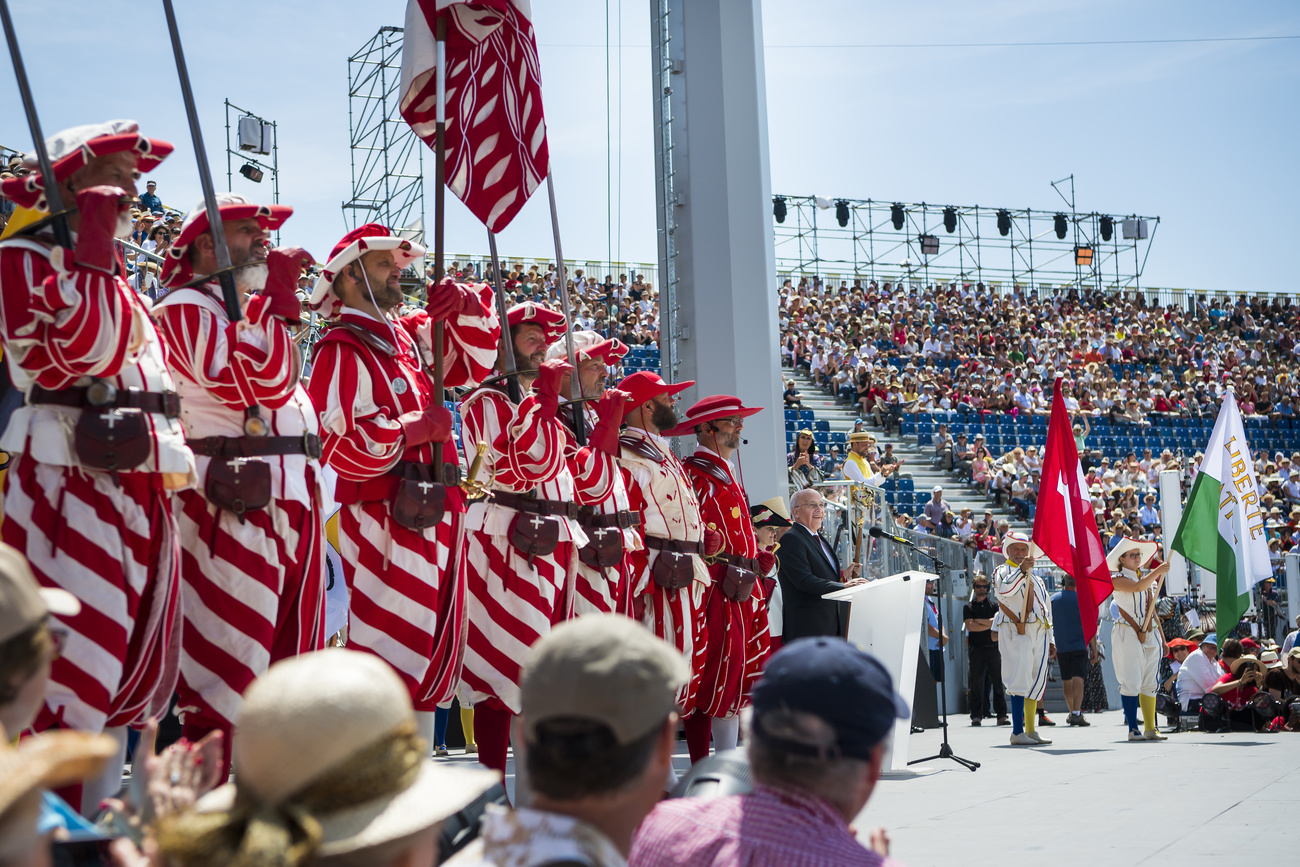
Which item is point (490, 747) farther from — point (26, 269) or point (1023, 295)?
point (1023, 295)

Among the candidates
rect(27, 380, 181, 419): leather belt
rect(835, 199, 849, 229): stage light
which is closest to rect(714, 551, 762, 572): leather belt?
rect(27, 380, 181, 419): leather belt

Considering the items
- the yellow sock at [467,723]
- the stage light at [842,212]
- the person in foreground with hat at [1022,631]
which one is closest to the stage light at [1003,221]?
the stage light at [842,212]

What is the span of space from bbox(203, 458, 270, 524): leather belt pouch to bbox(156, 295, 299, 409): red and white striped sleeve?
0.21 metres

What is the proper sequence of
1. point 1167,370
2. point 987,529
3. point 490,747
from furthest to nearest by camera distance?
point 1167,370
point 987,529
point 490,747

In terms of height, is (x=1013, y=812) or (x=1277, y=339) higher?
(x=1277, y=339)

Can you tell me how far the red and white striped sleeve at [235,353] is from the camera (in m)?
4.06

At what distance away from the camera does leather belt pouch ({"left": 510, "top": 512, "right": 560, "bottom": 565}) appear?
5.39 meters

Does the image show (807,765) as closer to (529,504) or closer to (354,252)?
(354,252)

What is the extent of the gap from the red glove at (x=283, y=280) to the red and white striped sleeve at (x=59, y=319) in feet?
1.82

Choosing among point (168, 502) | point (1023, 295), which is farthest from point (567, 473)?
point (1023, 295)

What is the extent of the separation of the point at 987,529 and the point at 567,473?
1569 cm

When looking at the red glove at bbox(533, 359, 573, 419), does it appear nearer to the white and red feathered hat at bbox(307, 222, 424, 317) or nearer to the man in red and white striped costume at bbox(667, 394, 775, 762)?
the white and red feathered hat at bbox(307, 222, 424, 317)

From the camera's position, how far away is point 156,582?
3.79 m

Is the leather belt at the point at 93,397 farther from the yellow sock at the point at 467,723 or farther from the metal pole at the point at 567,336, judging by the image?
the yellow sock at the point at 467,723
